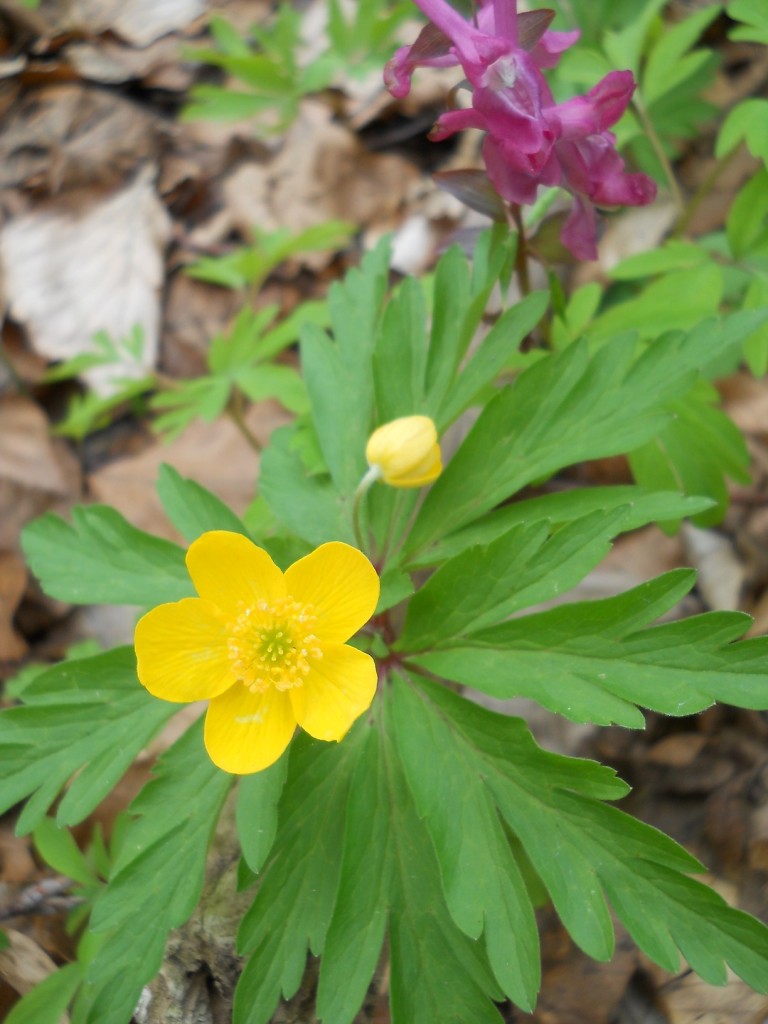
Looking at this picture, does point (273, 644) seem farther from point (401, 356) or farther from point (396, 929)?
point (401, 356)

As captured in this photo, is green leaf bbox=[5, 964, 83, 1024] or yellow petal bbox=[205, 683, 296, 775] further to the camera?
green leaf bbox=[5, 964, 83, 1024]

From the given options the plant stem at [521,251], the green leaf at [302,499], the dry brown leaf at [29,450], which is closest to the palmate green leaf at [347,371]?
the green leaf at [302,499]

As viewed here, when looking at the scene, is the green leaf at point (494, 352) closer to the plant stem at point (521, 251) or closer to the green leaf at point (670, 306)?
the plant stem at point (521, 251)

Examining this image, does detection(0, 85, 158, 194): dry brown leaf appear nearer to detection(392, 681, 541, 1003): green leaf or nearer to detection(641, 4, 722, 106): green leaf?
detection(641, 4, 722, 106): green leaf

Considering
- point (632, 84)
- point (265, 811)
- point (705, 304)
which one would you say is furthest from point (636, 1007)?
point (632, 84)

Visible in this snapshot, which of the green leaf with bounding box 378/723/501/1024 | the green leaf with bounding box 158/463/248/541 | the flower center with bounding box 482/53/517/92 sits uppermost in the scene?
the flower center with bounding box 482/53/517/92

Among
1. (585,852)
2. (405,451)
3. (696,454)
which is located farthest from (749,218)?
(585,852)

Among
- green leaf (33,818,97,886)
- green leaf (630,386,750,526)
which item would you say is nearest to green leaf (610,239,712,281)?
green leaf (630,386,750,526)
